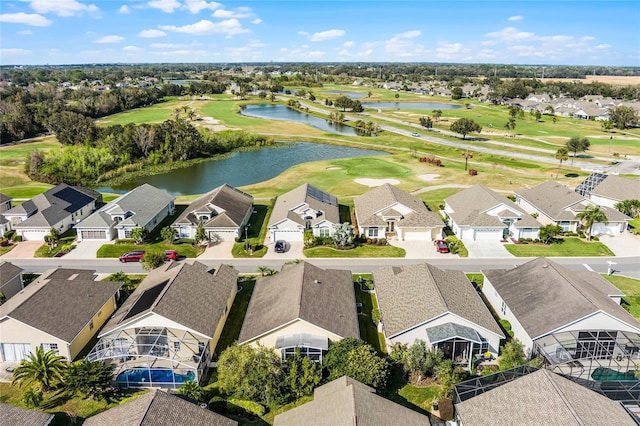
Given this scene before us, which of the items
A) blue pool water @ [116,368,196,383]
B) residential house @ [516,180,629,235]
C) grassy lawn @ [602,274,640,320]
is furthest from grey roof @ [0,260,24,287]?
residential house @ [516,180,629,235]

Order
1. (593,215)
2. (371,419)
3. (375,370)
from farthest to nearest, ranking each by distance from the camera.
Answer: (593,215), (375,370), (371,419)

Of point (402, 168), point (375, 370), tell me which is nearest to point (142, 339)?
point (375, 370)

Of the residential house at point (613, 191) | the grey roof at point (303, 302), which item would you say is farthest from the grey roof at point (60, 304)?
the residential house at point (613, 191)

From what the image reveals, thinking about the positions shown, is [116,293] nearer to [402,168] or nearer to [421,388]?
[421,388]

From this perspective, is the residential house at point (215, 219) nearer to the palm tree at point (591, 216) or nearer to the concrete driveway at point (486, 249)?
the concrete driveway at point (486, 249)

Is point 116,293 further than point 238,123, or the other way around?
point 238,123

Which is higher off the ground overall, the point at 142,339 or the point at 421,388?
the point at 142,339
